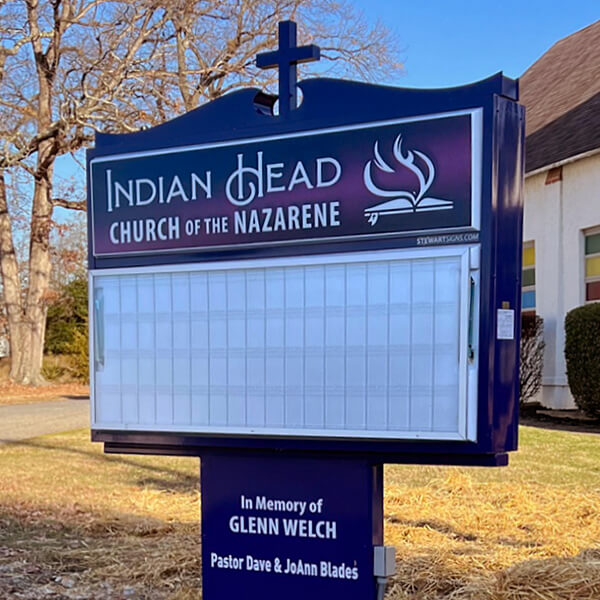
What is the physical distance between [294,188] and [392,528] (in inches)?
132

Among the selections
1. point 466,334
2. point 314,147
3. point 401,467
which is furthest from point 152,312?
point 401,467

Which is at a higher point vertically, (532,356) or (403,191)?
(403,191)

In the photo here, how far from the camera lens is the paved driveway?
1348 cm

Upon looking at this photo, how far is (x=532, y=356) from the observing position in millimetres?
16219

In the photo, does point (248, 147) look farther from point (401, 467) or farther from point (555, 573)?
point (401, 467)

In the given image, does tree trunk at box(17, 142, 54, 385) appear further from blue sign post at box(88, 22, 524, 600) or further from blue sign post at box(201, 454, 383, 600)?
blue sign post at box(201, 454, 383, 600)

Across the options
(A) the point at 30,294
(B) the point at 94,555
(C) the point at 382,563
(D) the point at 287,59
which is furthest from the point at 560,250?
(A) the point at 30,294

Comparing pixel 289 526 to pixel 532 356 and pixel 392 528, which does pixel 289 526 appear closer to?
pixel 392 528

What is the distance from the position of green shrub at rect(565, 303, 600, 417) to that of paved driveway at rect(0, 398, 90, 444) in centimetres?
755

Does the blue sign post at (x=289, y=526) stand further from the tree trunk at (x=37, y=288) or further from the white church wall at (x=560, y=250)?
the tree trunk at (x=37, y=288)

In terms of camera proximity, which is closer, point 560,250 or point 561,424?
point 561,424

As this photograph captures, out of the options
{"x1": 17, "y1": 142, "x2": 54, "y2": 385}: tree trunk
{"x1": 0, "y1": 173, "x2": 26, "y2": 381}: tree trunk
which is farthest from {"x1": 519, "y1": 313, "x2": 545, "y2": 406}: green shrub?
{"x1": 0, "y1": 173, "x2": 26, "y2": 381}: tree trunk

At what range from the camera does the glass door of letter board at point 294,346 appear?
3.70 meters

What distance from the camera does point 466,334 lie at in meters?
3.61
